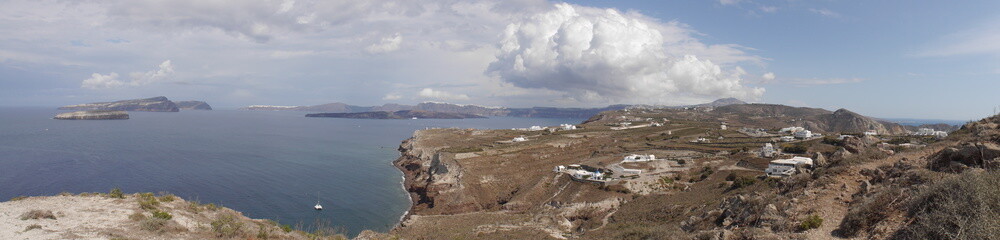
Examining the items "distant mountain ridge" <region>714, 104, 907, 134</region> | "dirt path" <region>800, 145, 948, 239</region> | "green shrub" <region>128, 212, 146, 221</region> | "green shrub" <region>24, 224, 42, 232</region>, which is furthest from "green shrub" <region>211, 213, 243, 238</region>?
"distant mountain ridge" <region>714, 104, 907, 134</region>

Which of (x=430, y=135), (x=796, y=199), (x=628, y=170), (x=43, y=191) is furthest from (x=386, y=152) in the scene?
(x=796, y=199)

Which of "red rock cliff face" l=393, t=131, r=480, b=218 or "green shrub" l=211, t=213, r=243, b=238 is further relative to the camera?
"red rock cliff face" l=393, t=131, r=480, b=218

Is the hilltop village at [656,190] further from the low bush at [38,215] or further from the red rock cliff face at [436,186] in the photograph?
the low bush at [38,215]

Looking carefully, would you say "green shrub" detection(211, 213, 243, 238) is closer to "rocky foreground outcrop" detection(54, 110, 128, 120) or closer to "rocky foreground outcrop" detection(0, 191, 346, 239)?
"rocky foreground outcrop" detection(0, 191, 346, 239)

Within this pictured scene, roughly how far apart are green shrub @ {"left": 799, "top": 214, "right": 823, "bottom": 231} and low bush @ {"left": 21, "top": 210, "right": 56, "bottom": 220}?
25.3 meters

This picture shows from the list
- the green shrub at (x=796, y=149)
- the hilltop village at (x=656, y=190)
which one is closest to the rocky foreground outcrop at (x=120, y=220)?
the hilltop village at (x=656, y=190)

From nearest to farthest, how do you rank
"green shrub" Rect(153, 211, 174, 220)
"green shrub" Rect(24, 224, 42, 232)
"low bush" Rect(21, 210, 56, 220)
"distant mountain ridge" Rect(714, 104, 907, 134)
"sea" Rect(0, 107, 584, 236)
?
"green shrub" Rect(24, 224, 42, 232), "low bush" Rect(21, 210, 56, 220), "green shrub" Rect(153, 211, 174, 220), "sea" Rect(0, 107, 584, 236), "distant mountain ridge" Rect(714, 104, 907, 134)

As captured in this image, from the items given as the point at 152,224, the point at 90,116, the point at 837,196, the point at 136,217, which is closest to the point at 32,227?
the point at 136,217

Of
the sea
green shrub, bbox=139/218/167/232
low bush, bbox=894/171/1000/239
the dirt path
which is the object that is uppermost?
low bush, bbox=894/171/1000/239

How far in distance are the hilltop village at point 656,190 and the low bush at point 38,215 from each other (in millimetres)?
16012

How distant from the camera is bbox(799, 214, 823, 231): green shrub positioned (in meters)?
12.9

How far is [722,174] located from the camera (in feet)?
121

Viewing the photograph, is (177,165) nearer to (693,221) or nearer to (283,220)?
(283,220)

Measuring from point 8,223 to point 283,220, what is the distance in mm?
26072
